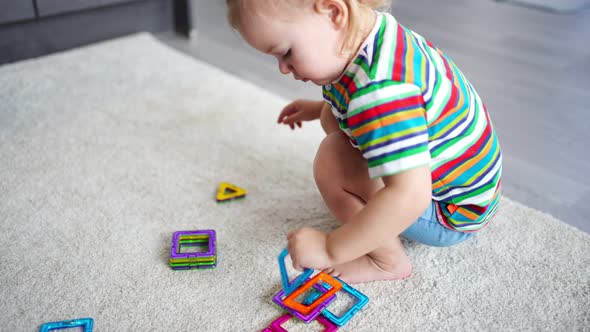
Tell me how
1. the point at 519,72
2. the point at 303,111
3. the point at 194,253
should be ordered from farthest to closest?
the point at 519,72 < the point at 303,111 < the point at 194,253

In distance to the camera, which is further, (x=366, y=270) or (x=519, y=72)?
(x=519, y=72)

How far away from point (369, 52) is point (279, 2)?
126mm

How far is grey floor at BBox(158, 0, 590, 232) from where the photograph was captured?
1.19 metres

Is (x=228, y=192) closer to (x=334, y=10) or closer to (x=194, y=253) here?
(x=194, y=253)

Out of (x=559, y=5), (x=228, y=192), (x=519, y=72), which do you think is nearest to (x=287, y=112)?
(x=228, y=192)

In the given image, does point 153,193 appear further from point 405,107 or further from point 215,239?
point 405,107

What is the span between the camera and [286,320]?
2.63ft

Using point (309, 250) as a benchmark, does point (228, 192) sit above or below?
below

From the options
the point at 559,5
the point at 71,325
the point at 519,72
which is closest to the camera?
the point at 71,325

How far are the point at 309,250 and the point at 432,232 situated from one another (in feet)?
0.80

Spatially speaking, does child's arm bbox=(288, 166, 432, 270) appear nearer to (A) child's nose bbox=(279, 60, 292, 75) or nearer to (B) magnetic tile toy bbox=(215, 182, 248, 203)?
(A) child's nose bbox=(279, 60, 292, 75)

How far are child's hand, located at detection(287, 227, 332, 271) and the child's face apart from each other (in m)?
0.21

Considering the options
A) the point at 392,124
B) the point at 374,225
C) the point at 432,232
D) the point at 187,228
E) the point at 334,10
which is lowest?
the point at 187,228

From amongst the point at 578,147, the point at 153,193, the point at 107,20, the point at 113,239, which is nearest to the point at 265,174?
the point at 153,193
